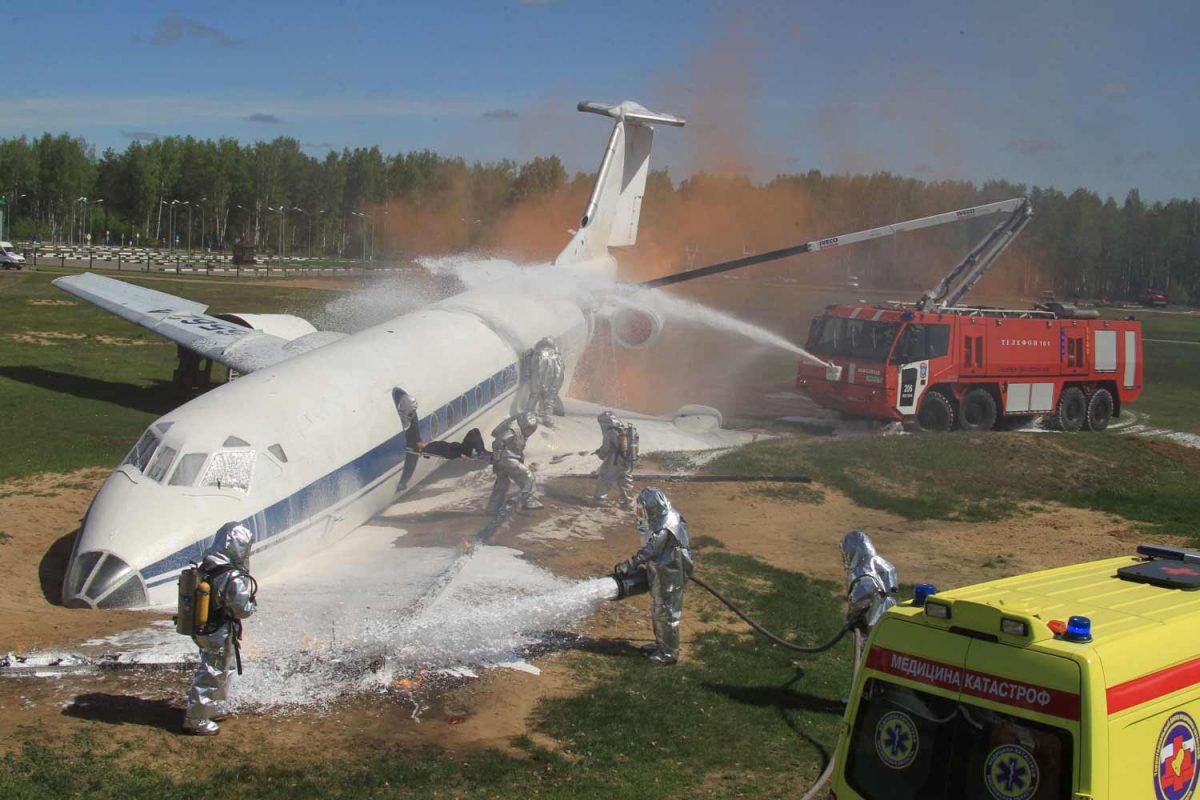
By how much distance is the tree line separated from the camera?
5316 cm

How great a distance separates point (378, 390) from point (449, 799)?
1009 centimetres

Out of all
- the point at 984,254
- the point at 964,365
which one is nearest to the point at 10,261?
the point at 984,254

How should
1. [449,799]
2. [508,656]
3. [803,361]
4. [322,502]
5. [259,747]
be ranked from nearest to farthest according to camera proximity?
[449,799] < [259,747] < [508,656] < [322,502] < [803,361]

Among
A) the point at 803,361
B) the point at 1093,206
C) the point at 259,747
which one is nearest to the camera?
the point at 259,747

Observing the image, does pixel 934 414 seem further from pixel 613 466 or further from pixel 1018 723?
pixel 1018 723

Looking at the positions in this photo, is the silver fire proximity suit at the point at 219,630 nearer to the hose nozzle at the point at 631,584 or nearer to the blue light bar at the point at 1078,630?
the hose nozzle at the point at 631,584

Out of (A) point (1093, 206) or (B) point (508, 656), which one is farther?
(A) point (1093, 206)

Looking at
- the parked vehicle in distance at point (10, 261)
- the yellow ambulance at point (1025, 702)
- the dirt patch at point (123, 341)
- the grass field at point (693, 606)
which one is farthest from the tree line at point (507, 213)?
the yellow ambulance at point (1025, 702)

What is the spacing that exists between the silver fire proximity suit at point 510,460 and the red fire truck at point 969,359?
12943mm

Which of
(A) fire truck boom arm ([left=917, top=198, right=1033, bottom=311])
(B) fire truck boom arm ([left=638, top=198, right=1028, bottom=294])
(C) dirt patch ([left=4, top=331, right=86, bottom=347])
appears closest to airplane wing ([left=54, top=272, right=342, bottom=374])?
(C) dirt patch ([left=4, top=331, right=86, bottom=347])

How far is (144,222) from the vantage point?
5123 inches

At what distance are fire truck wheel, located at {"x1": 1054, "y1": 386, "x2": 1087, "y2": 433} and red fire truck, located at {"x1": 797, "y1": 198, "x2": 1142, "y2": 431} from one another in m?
0.03

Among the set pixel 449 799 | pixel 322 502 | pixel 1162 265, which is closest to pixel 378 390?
pixel 322 502

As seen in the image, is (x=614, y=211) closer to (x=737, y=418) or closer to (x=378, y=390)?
(x=737, y=418)
